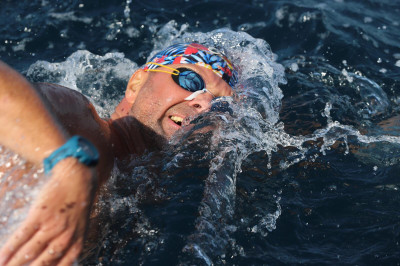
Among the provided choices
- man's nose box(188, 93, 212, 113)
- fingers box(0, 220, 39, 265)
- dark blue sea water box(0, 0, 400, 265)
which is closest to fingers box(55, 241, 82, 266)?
fingers box(0, 220, 39, 265)

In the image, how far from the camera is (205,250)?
2949 millimetres

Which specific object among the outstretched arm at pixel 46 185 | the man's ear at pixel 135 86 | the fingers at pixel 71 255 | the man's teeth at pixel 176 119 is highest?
the outstretched arm at pixel 46 185

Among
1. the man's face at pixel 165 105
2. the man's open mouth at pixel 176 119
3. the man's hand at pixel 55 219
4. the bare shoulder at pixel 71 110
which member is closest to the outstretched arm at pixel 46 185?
the man's hand at pixel 55 219

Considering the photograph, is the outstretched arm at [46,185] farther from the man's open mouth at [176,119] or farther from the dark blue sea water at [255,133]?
the man's open mouth at [176,119]

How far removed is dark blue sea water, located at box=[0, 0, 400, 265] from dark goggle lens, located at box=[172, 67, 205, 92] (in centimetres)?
29

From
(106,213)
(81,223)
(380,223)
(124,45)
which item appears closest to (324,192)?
(380,223)

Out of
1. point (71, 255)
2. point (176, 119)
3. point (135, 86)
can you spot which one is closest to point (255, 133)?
point (176, 119)

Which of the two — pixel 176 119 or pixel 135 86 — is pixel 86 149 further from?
pixel 135 86

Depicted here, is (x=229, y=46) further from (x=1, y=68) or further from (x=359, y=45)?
(x=1, y=68)

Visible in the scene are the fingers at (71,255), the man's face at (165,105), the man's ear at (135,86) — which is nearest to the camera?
the fingers at (71,255)

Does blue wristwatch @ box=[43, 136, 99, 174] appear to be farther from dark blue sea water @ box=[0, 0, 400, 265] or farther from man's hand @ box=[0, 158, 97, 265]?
dark blue sea water @ box=[0, 0, 400, 265]

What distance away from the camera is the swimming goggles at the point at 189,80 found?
3.99 metres

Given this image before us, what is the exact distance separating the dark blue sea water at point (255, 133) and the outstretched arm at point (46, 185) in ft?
2.73

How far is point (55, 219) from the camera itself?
1971 mm
